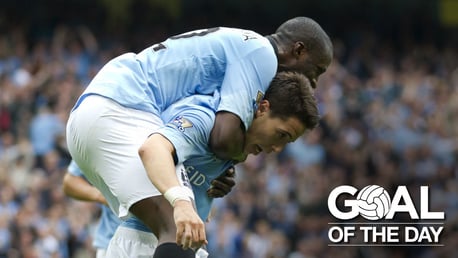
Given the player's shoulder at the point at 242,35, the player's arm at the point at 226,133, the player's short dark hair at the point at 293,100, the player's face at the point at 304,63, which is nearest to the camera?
the player's arm at the point at 226,133

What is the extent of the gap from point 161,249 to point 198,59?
1026mm

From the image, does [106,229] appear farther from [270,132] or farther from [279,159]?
[279,159]

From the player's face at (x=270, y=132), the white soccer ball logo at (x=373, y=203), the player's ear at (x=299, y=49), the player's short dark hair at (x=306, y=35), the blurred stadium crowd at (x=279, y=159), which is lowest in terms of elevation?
the player's face at (x=270, y=132)

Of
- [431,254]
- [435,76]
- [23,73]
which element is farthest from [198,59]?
[435,76]

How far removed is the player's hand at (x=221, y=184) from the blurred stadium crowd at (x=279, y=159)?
6.37 meters

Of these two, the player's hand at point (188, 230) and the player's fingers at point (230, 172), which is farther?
the player's fingers at point (230, 172)

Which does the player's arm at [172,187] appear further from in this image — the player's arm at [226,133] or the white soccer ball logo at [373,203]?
the white soccer ball logo at [373,203]

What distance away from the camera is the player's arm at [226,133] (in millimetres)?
4824

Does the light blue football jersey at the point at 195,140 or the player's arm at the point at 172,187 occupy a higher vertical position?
the light blue football jersey at the point at 195,140

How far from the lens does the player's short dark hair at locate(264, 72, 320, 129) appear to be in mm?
4965

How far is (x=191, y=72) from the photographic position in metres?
5.17

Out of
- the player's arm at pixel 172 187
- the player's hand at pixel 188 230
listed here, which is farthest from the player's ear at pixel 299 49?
the player's hand at pixel 188 230

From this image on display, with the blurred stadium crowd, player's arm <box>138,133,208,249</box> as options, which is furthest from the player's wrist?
the blurred stadium crowd

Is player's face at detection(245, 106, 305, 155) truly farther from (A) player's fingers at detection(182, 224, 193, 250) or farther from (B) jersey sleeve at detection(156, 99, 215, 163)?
(A) player's fingers at detection(182, 224, 193, 250)
